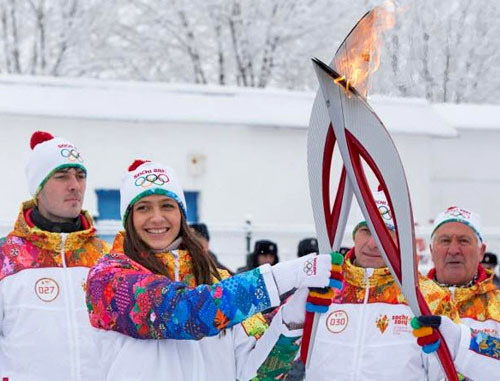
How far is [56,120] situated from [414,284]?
641 cm

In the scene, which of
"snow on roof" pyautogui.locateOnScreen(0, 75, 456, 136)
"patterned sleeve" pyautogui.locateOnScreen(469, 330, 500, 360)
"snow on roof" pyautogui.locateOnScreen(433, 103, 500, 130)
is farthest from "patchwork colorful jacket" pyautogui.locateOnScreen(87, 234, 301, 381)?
"snow on roof" pyautogui.locateOnScreen(433, 103, 500, 130)

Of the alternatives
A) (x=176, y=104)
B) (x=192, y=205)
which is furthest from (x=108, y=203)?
(x=176, y=104)

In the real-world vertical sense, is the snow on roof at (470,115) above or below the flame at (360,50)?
above

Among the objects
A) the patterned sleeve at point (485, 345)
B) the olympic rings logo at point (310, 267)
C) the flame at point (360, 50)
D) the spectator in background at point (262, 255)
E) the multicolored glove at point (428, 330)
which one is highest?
the flame at point (360, 50)

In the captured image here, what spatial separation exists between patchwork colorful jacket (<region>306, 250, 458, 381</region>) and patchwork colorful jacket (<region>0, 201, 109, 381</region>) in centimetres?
82

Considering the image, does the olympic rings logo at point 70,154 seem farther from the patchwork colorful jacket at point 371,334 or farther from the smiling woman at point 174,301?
the patchwork colorful jacket at point 371,334

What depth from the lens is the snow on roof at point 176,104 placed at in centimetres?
860

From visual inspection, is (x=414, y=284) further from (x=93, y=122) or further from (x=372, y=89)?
(x=93, y=122)

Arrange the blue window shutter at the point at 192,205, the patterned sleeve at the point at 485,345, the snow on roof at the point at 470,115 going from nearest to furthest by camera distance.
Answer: the patterned sleeve at the point at 485,345 < the blue window shutter at the point at 192,205 < the snow on roof at the point at 470,115

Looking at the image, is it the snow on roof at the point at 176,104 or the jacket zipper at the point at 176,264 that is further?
the snow on roof at the point at 176,104

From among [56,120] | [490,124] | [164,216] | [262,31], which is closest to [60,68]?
[262,31]

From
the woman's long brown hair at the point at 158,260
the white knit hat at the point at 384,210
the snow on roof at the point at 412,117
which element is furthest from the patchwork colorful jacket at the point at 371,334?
the snow on roof at the point at 412,117

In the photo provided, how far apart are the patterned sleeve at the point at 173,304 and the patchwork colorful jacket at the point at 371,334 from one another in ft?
2.06

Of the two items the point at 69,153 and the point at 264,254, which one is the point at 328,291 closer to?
the point at 69,153
